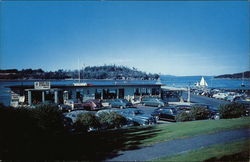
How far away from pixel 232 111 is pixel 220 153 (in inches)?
406

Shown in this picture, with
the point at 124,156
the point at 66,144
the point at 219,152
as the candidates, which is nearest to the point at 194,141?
the point at 219,152

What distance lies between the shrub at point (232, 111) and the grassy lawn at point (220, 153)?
872 centimetres

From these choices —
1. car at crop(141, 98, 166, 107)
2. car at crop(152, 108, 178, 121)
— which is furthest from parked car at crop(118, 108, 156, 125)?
car at crop(141, 98, 166, 107)

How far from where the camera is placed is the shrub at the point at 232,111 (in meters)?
15.8

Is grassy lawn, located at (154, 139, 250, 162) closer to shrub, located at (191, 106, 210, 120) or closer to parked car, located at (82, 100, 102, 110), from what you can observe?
shrub, located at (191, 106, 210, 120)

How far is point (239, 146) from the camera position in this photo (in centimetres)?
770

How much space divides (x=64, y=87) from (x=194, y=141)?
21771 millimetres

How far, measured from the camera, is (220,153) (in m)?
7.23

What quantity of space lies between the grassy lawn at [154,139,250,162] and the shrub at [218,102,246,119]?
8.72 meters

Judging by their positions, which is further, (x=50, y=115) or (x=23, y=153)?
(x=50, y=115)

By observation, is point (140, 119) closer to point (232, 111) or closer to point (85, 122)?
point (85, 122)

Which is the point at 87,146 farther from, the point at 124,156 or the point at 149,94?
the point at 149,94

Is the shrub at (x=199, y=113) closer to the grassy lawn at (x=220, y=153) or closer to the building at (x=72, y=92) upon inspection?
the grassy lawn at (x=220, y=153)

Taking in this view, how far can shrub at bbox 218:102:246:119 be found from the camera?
15.8m
